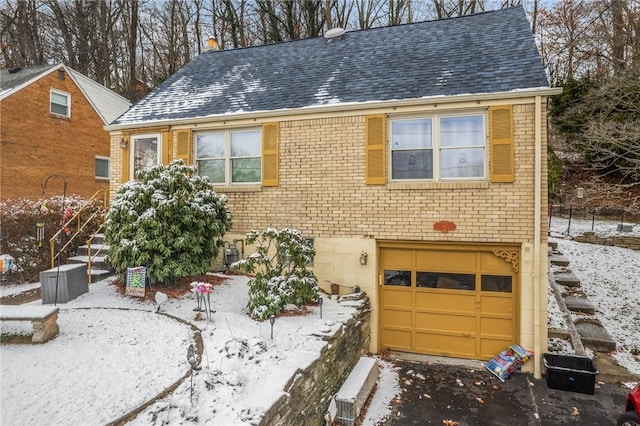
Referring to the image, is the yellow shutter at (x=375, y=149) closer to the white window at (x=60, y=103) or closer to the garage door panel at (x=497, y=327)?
the garage door panel at (x=497, y=327)

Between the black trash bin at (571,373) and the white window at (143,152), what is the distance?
10230mm

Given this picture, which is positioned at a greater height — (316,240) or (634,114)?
(634,114)

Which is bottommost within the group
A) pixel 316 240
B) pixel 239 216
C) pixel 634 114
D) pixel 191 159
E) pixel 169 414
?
pixel 169 414

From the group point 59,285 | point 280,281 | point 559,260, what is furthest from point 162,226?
point 559,260

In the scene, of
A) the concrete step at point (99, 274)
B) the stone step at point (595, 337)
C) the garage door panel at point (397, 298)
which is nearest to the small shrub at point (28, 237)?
the concrete step at point (99, 274)

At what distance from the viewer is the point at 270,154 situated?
8.69m

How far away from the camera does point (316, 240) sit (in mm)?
8367

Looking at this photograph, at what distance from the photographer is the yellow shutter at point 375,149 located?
7875 mm

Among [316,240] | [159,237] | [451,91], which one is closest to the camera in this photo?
[159,237]

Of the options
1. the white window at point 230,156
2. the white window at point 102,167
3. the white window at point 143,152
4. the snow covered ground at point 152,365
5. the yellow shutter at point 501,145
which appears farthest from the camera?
the white window at point 102,167

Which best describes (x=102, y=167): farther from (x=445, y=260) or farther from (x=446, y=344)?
(x=446, y=344)

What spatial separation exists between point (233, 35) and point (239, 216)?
1636 centimetres

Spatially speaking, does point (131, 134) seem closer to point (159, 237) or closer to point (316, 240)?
point (159, 237)

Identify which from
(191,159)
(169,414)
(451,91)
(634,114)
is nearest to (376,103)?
(451,91)
